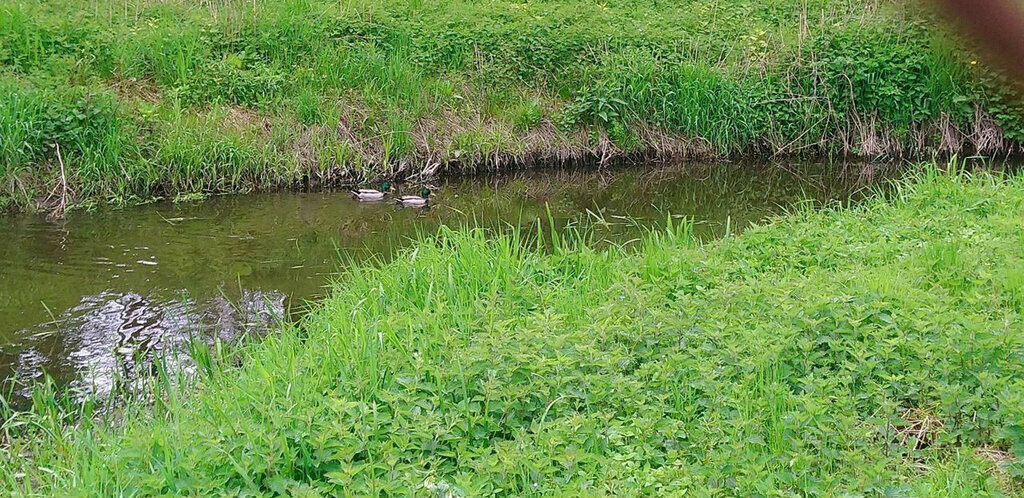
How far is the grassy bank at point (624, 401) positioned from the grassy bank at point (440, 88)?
5604mm

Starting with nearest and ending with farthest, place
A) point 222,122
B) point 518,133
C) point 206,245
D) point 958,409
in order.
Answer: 1. point 958,409
2. point 206,245
3. point 222,122
4. point 518,133

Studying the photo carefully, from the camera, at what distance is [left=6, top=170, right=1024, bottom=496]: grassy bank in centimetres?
312

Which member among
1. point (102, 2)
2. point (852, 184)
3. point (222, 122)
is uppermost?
point (102, 2)

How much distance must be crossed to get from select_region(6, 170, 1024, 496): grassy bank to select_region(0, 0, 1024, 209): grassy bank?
560 centimetres

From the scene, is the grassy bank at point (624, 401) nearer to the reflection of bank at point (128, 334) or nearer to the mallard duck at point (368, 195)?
the reflection of bank at point (128, 334)

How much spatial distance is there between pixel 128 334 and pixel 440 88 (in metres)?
6.21

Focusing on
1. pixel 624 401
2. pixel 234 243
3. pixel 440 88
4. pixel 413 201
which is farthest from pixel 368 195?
pixel 624 401

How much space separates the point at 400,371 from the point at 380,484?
3.58ft

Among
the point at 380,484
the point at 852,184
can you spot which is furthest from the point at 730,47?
the point at 380,484

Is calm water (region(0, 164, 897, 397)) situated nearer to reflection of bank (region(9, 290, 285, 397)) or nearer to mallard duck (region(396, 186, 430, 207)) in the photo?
reflection of bank (region(9, 290, 285, 397))

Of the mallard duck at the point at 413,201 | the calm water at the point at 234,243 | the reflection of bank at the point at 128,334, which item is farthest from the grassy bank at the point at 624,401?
the mallard duck at the point at 413,201

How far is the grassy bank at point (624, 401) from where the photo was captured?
10.2 feet

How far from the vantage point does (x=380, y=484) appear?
2.98m

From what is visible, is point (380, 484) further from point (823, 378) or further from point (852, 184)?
point (852, 184)
